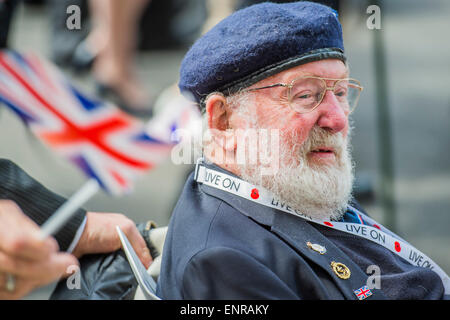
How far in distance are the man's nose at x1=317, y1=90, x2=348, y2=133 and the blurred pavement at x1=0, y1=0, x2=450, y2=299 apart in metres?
1.15

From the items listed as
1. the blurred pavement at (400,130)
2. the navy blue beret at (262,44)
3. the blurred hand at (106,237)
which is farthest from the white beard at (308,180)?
the blurred pavement at (400,130)

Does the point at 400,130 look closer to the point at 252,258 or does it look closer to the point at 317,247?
the point at 317,247

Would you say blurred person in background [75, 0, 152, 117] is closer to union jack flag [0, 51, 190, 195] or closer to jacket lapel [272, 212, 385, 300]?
union jack flag [0, 51, 190, 195]

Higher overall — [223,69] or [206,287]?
[223,69]

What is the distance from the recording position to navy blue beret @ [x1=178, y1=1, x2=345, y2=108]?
1.96m

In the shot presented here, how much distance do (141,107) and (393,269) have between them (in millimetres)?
2923

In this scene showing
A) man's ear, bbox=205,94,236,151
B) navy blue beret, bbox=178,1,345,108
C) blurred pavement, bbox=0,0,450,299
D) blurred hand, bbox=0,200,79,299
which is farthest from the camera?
blurred pavement, bbox=0,0,450,299

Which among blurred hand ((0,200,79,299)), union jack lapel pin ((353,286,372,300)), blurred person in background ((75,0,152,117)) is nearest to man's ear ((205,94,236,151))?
union jack lapel pin ((353,286,372,300))

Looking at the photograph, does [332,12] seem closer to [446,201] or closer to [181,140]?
[181,140]

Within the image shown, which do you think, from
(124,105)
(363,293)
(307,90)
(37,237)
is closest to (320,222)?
(363,293)

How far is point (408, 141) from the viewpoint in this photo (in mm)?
5430

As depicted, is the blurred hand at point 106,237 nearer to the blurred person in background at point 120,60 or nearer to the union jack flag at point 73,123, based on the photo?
the union jack flag at point 73,123

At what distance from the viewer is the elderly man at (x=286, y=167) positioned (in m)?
1.88
